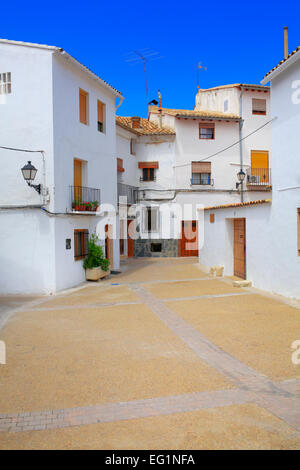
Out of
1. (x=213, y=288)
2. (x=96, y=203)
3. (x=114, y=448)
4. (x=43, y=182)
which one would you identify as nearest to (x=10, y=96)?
Answer: (x=43, y=182)

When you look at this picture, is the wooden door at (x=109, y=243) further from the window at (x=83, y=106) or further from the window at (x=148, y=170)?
the window at (x=148, y=170)

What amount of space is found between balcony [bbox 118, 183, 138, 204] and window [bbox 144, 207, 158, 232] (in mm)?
1025

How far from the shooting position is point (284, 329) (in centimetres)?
738

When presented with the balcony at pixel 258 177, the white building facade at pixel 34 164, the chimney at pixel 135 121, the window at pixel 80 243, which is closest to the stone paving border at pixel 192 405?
the white building facade at pixel 34 164

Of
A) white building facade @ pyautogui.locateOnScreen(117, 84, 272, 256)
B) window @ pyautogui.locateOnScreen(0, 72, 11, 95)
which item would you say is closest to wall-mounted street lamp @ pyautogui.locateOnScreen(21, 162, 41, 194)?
window @ pyautogui.locateOnScreen(0, 72, 11, 95)

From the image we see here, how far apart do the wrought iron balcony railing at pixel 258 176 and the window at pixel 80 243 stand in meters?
12.4

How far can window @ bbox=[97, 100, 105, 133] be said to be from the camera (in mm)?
15297

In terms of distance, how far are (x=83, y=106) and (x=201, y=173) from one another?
34.3ft

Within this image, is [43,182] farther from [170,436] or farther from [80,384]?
[170,436]

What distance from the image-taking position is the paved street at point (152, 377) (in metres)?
3.72

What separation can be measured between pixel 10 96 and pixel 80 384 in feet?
33.2

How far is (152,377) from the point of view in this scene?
203 inches

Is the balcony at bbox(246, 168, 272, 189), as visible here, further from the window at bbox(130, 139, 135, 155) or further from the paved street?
the paved street

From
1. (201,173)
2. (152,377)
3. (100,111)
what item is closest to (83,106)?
(100,111)
